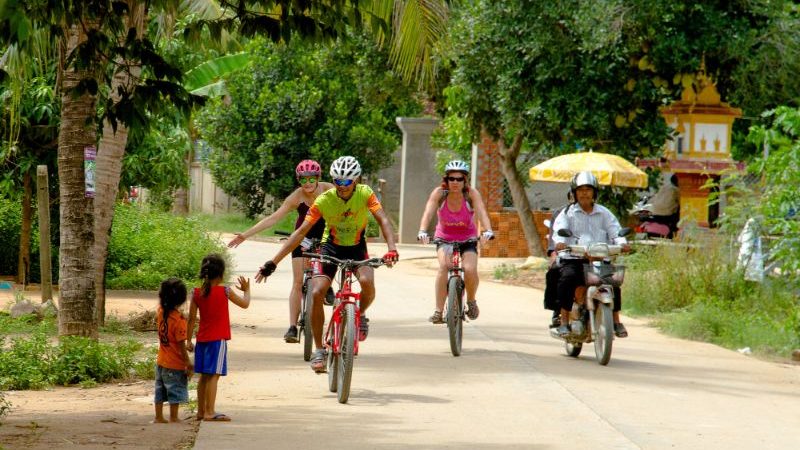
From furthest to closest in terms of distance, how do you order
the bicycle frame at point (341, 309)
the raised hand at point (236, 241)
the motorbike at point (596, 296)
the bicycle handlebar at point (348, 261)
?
the motorbike at point (596, 296) < the raised hand at point (236, 241) < the bicycle handlebar at point (348, 261) < the bicycle frame at point (341, 309)

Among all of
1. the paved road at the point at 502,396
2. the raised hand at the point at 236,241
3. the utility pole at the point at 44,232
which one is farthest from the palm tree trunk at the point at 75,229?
the utility pole at the point at 44,232

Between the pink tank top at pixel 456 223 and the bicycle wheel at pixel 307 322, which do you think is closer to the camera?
the bicycle wheel at pixel 307 322

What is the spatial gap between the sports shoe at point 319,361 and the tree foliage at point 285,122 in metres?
28.0

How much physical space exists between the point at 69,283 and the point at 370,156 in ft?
94.5

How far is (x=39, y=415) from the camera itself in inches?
366

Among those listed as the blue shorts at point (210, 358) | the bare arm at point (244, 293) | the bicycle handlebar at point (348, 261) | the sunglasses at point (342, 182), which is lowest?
the blue shorts at point (210, 358)

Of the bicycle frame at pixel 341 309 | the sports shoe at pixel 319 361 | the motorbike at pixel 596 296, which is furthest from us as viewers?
the motorbike at pixel 596 296

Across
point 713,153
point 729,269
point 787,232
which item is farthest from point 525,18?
point 787,232

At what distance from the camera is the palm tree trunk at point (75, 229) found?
11.7m

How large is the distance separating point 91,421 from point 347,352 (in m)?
1.85

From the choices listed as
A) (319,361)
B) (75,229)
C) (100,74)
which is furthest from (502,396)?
(100,74)

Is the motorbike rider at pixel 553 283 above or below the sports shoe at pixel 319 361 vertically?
above

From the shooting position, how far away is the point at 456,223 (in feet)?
44.2

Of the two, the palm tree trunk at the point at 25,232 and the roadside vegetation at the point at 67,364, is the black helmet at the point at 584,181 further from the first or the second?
the palm tree trunk at the point at 25,232
